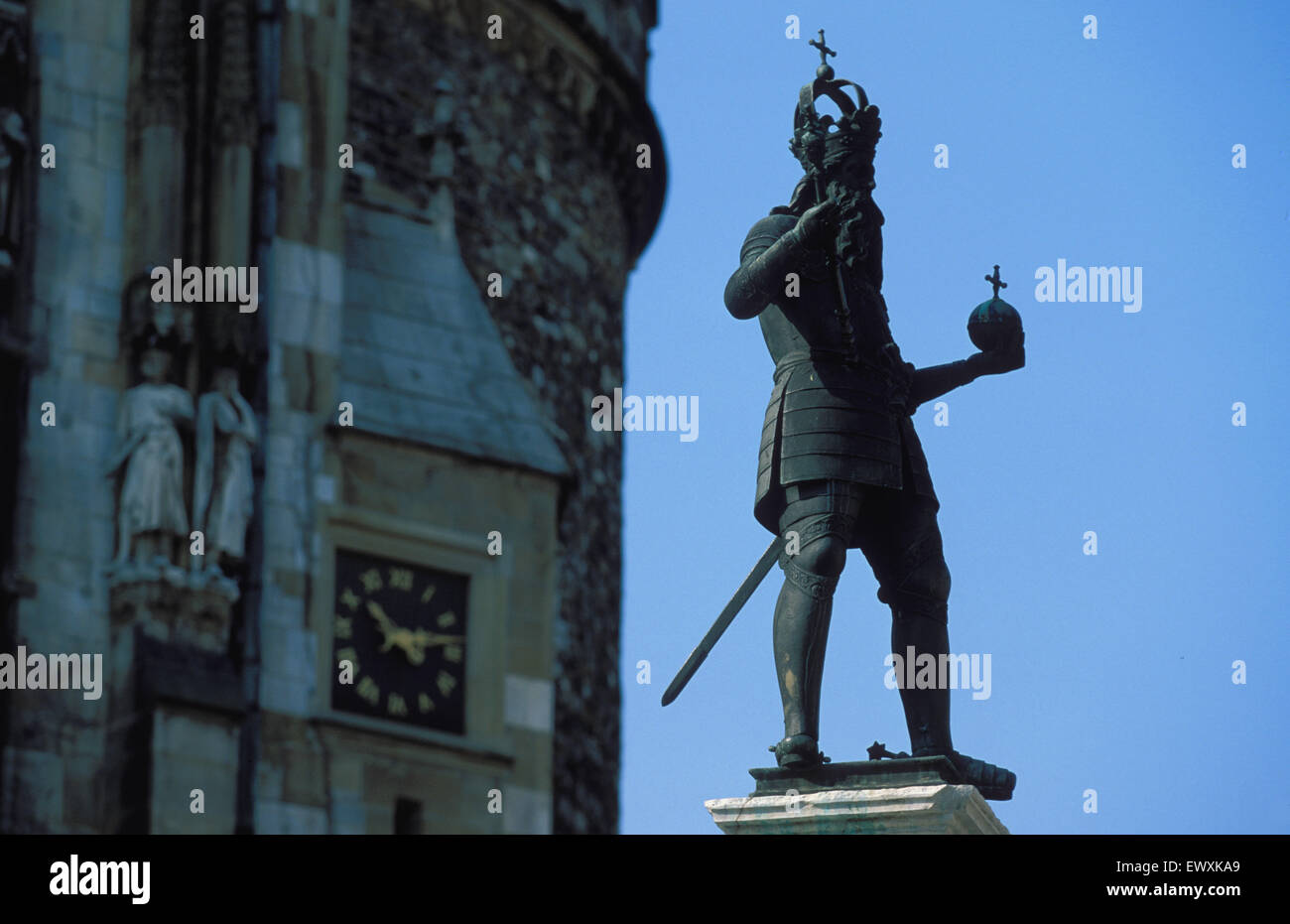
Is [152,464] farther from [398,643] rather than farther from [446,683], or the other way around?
[446,683]

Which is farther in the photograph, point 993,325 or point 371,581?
point 371,581

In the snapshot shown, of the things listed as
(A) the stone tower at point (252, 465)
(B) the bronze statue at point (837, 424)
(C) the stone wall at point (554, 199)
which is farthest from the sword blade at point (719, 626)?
(C) the stone wall at point (554, 199)

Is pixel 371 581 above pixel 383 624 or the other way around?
above

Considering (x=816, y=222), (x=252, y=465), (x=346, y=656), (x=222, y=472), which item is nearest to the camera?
(x=816, y=222)

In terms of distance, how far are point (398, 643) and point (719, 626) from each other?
17.5ft

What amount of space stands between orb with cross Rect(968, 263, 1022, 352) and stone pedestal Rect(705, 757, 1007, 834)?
2994mm

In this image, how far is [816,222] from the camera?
22.5 m

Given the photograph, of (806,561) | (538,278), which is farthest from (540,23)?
(806,561)

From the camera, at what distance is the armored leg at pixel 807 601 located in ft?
71.7

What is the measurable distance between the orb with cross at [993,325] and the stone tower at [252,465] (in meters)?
6.11

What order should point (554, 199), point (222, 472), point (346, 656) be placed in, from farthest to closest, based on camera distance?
point (554, 199), point (346, 656), point (222, 472)

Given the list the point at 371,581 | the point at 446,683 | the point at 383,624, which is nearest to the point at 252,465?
the point at 371,581

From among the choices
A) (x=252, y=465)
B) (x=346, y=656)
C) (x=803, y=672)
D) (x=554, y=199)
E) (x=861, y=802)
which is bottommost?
(x=861, y=802)
